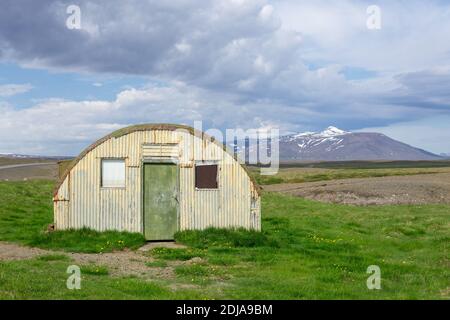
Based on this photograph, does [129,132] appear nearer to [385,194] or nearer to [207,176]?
[207,176]

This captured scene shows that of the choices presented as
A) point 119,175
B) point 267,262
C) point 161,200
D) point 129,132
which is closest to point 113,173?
point 119,175

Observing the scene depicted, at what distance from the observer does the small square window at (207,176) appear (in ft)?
65.4

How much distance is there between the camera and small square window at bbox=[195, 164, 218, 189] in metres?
19.9

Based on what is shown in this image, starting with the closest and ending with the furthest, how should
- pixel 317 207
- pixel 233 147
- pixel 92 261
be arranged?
1. pixel 92 261
2. pixel 233 147
3. pixel 317 207

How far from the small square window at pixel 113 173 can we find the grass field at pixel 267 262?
6.02 ft

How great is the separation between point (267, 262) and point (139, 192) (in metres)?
6.08

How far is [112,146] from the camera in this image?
766 inches

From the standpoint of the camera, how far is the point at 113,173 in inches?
768

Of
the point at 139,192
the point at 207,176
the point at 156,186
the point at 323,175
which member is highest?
the point at 207,176

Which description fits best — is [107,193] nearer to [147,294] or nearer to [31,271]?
[31,271]

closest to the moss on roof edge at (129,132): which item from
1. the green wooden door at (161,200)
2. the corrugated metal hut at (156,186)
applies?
the corrugated metal hut at (156,186)
